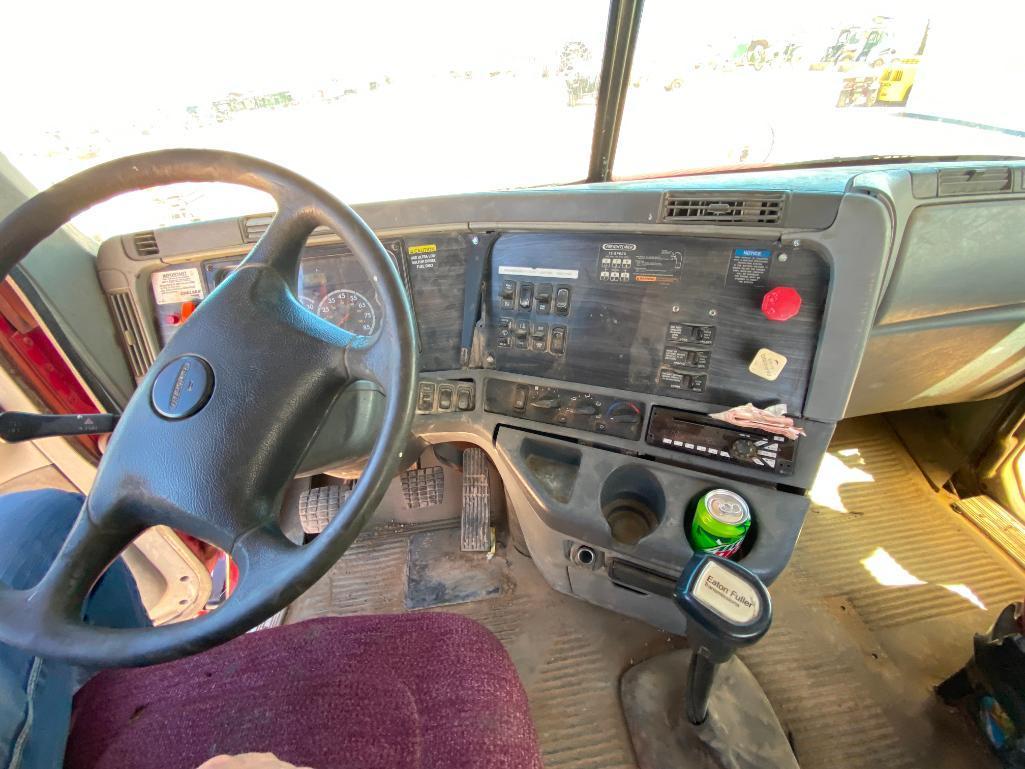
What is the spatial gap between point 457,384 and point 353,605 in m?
0.80

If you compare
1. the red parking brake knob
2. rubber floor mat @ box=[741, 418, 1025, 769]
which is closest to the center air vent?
the red parking brake knob

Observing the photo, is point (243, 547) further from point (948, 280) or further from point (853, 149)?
point (853, 149)

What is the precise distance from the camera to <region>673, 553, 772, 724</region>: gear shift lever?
89 cm

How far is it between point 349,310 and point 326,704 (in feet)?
2.92

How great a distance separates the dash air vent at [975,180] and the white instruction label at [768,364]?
60 centimetres

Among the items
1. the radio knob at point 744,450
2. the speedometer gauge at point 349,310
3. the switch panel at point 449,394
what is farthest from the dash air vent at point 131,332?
the radio knob at point 744,450

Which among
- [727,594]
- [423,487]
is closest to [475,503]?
[423,487]

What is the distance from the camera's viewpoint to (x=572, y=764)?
1264 mm

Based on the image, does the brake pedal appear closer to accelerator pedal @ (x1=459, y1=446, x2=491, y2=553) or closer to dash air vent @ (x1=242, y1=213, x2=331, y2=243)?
accelerator pedal @ (x1=459, y1=446, x2=491, y2=553)

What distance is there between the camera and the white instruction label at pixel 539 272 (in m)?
1.28

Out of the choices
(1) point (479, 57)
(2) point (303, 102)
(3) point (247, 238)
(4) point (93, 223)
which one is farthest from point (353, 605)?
(1) point (479, 57)

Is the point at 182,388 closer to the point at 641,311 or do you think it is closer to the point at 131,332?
the point at 131,332

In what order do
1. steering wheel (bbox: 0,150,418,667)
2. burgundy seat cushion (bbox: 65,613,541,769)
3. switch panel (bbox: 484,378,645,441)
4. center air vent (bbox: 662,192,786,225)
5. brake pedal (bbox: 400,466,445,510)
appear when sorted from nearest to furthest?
1. steering wheel (bbox: 0,150,418,667)
2. burgundy seat cushion (bbox: 65,613,541,769)
3. center air vent (bbox: 662,192,786,225)
4. switch panel (bbox: 484,378,645,441)
5. brake pedal (bbox: 400,466,445,510)

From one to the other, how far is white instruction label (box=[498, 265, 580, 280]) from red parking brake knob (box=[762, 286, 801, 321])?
0.42 m
